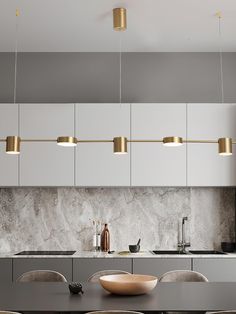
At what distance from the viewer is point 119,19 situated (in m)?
4.04

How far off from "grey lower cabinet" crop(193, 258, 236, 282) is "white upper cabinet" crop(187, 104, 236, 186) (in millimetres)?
794

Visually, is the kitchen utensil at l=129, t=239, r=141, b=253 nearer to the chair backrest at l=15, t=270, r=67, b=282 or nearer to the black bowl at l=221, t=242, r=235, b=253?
the black bowl at l=221, t=242, r=235, b=253

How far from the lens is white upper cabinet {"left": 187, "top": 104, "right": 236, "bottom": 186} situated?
4914 millimetres

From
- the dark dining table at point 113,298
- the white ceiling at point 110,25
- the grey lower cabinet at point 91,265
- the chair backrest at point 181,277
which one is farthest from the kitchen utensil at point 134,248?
the white ceiling at point 110,25

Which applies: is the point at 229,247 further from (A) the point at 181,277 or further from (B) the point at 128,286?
(B) the point at 128,286

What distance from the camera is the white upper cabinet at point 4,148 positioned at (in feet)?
16.1

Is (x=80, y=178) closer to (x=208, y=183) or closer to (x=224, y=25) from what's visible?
(x=208, y=183)

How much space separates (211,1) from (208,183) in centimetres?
183

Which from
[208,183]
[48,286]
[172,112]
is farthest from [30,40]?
[48,286]

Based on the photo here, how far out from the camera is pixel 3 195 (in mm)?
5211

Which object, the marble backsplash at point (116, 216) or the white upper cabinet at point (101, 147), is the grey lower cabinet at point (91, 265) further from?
the white upper cabinet at point (101, 147)

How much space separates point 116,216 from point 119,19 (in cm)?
218

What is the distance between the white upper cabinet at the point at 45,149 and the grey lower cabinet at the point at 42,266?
0.79 metres

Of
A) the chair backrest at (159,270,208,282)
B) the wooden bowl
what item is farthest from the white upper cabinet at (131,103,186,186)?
the wooden bowl
